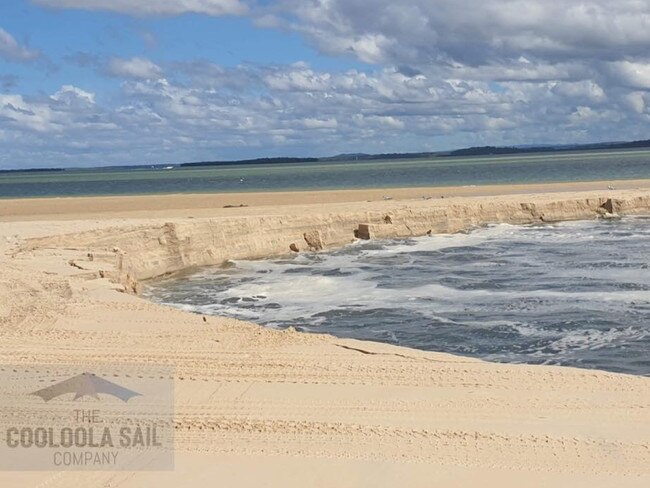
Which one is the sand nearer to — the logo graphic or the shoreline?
the logo graphic

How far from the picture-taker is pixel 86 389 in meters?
7.74

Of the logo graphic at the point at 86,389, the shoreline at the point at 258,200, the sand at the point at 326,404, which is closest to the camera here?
the sand at the point at 326,404

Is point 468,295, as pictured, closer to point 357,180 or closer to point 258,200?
point 258,200

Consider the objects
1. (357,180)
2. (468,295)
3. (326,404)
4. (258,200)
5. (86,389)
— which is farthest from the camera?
(357,180)

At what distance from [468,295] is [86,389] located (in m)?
9.10

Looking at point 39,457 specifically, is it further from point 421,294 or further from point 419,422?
point 421,294

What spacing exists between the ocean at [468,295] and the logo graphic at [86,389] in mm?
5017

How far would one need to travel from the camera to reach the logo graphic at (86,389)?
7.55m

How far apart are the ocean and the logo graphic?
5.02 m

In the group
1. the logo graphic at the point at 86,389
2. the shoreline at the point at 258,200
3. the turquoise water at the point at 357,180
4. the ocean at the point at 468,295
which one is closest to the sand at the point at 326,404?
the logo graphic at the point at 86,389

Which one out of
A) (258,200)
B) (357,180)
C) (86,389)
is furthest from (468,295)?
(357,180)

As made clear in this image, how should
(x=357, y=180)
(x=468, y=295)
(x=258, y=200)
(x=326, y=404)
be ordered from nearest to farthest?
(x=326, y=404)
(x=468, y=295)
(x=258, y=200)
(x=357, y=180)

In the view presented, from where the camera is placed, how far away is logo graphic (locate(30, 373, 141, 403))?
7.55m

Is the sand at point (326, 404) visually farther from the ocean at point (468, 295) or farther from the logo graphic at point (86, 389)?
the ocean at point (468, 295)
